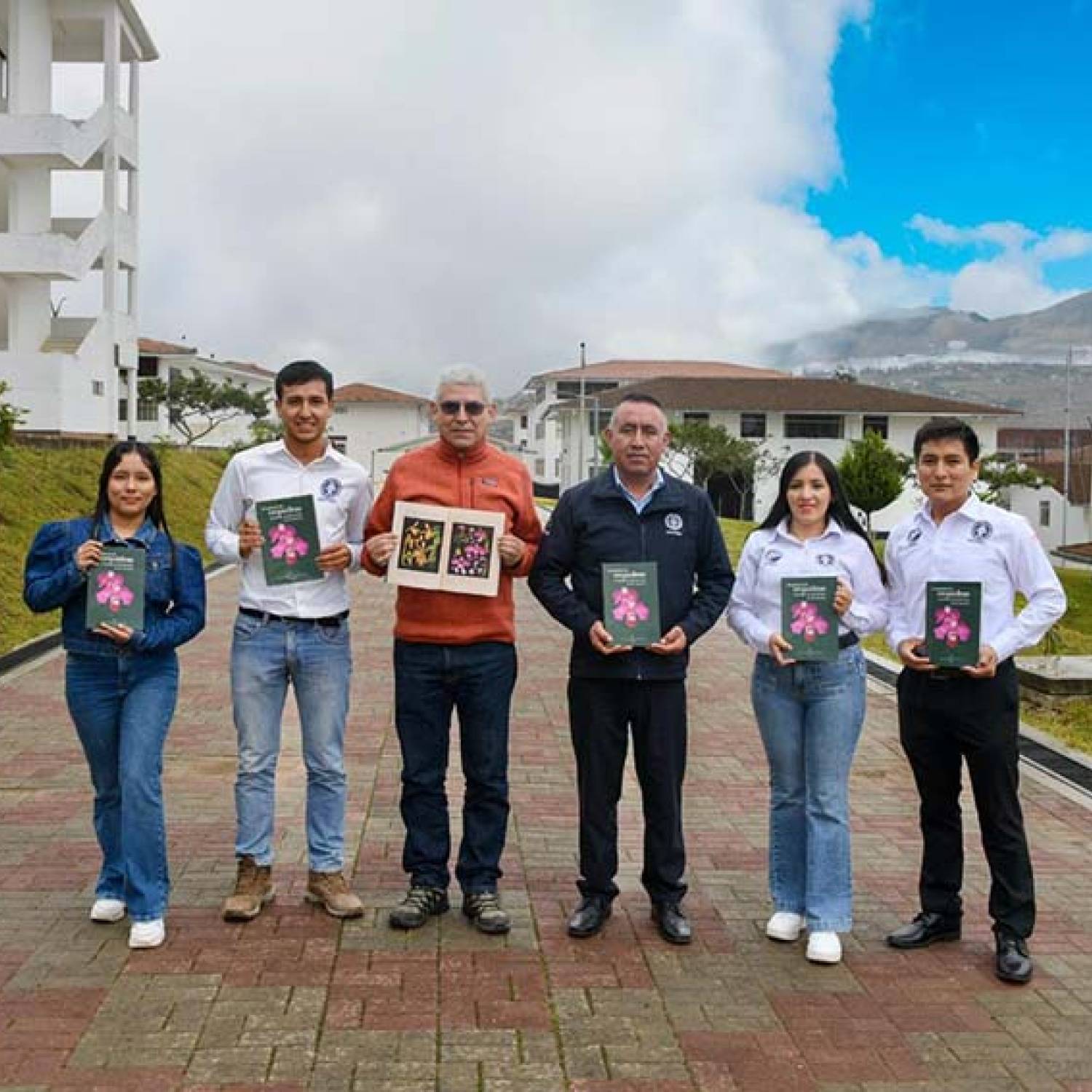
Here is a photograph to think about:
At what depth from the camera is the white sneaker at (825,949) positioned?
4.65 m

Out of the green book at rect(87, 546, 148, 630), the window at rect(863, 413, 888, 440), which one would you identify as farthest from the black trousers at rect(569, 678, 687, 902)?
the window at rect(863, 413, 888, 440)

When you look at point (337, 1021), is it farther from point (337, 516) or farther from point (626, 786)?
point (626, 786)

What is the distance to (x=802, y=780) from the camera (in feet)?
16.1

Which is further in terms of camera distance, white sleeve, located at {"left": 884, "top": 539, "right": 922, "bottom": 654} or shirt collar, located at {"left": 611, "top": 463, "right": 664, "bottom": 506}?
shirt collar, located at {"left": 611, "top": 463, "right": 664, "bottom": 506}

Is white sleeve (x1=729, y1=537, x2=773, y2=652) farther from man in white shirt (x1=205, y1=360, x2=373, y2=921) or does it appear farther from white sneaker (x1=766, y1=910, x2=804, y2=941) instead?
man in white shirt (x1=205, y1=360, x2=373, y2=921)

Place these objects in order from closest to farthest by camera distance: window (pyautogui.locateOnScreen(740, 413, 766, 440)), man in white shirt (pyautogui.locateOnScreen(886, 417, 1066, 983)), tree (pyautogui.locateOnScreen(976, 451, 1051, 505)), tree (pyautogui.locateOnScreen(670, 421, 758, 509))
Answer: man in white shirt (pyautogui.locateOnScreen(886, 417, 1066, 983))
tree (pyautogui.locateOnScreen(976, 451, 1051, 505))
tree (pyautogui.locateOnScreen(670, 421, 758, 509))
window (pyautogui.locateOnScreen(740, 413, 766, 440))

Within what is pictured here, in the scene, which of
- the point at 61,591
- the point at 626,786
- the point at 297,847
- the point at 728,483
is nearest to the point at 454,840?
the point at 297,847

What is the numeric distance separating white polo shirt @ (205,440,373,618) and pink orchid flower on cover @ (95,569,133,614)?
0.42 m

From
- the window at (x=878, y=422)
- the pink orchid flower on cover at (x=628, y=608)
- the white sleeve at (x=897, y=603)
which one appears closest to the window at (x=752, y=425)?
the window at (x=878, y=422)

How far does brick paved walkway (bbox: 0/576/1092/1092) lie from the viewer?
377cm

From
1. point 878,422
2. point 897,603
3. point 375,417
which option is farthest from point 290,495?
point 375,417

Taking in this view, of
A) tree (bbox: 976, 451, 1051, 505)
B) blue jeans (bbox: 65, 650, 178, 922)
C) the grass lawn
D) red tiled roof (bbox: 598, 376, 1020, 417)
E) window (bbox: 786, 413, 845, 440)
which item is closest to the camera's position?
blue jeans (bbox: 65, 650, 178, 922)

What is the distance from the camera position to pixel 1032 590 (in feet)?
15.2

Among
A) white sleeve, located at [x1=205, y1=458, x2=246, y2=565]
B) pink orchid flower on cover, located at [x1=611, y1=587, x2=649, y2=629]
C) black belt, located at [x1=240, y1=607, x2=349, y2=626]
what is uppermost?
white sleeve, located at [x1=205, y1=458, x2=246, y2=565]
